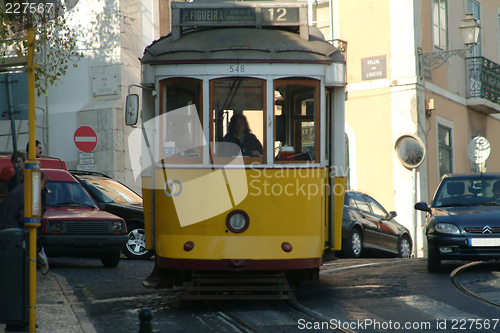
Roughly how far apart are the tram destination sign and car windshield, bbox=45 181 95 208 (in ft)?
20.9

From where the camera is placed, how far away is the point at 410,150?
66.8 feet

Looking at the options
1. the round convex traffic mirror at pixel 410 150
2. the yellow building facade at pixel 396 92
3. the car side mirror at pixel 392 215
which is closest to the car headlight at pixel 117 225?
the car side mirror at pixel 392 215

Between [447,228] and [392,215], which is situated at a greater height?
[447,228]

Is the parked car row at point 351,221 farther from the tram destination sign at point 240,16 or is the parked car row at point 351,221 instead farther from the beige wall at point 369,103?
the beige wall at point 369,103

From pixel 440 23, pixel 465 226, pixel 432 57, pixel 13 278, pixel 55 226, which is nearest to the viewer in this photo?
pixel 13 278

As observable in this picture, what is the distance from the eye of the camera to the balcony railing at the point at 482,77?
2861cm

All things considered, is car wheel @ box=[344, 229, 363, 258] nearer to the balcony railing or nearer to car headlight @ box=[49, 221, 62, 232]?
car headlight @ box=[49, 221, 62, 232]

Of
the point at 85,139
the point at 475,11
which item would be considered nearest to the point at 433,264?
the point at 85,139

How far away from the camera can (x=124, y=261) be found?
54.7ft

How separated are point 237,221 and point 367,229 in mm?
8818

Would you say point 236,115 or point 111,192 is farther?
point 111,192

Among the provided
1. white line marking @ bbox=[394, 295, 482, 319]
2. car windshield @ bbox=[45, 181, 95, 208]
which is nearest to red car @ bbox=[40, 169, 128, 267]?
car windshield @ bbox=[45, 181, 95, 208]

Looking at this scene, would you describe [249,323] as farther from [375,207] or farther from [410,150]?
[410,150]

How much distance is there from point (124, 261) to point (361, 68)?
38.9 ft
